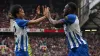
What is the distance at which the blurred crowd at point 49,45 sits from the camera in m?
30.7

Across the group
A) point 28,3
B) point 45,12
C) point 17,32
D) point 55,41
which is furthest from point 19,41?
point 28,3

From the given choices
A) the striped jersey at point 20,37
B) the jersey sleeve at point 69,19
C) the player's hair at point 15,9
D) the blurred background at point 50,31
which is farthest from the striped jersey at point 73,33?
the blurred background at point 50,31

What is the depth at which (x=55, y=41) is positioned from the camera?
33.7 metres

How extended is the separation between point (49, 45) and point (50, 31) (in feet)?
6.50

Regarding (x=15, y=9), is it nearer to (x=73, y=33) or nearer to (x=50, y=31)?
(x=73, y=33)

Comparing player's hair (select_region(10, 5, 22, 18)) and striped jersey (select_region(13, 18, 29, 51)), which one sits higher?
player's hair (select_region(10, 5, 22, 18))

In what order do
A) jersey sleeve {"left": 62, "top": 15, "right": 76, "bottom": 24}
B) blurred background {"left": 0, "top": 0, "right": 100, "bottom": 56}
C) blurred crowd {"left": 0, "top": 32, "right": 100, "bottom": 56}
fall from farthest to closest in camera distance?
blurred background {"left": 0, "top": 0, "right": 100, "bottom": 56}, blurred crowd {"left": 0, "top": 32, "right": 100, "bottom": 56}, jersey sleeve {"left": 62, "top": 15, "right": 76, "bottom": 24}

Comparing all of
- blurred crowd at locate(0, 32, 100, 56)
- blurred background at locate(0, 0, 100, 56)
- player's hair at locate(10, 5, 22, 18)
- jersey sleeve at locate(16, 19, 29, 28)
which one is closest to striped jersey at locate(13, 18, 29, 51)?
jersey sleeve at locate(16, 19, 29, 28)

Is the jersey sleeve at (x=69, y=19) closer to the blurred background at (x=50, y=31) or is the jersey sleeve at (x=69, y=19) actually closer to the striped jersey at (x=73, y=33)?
the striped jersey at (x=73, y=33)

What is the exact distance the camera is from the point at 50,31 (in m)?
34.3

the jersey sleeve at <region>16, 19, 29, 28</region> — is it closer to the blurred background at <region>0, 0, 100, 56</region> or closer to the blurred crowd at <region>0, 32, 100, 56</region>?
the blurred background at <region>0, 0, 100, 56</region>

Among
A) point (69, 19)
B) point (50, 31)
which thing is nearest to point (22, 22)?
point (69, 19)

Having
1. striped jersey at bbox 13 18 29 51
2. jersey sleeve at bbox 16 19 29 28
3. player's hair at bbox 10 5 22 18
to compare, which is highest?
player's hair at bbox 10 5 22 18

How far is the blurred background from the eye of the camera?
30922 mm
